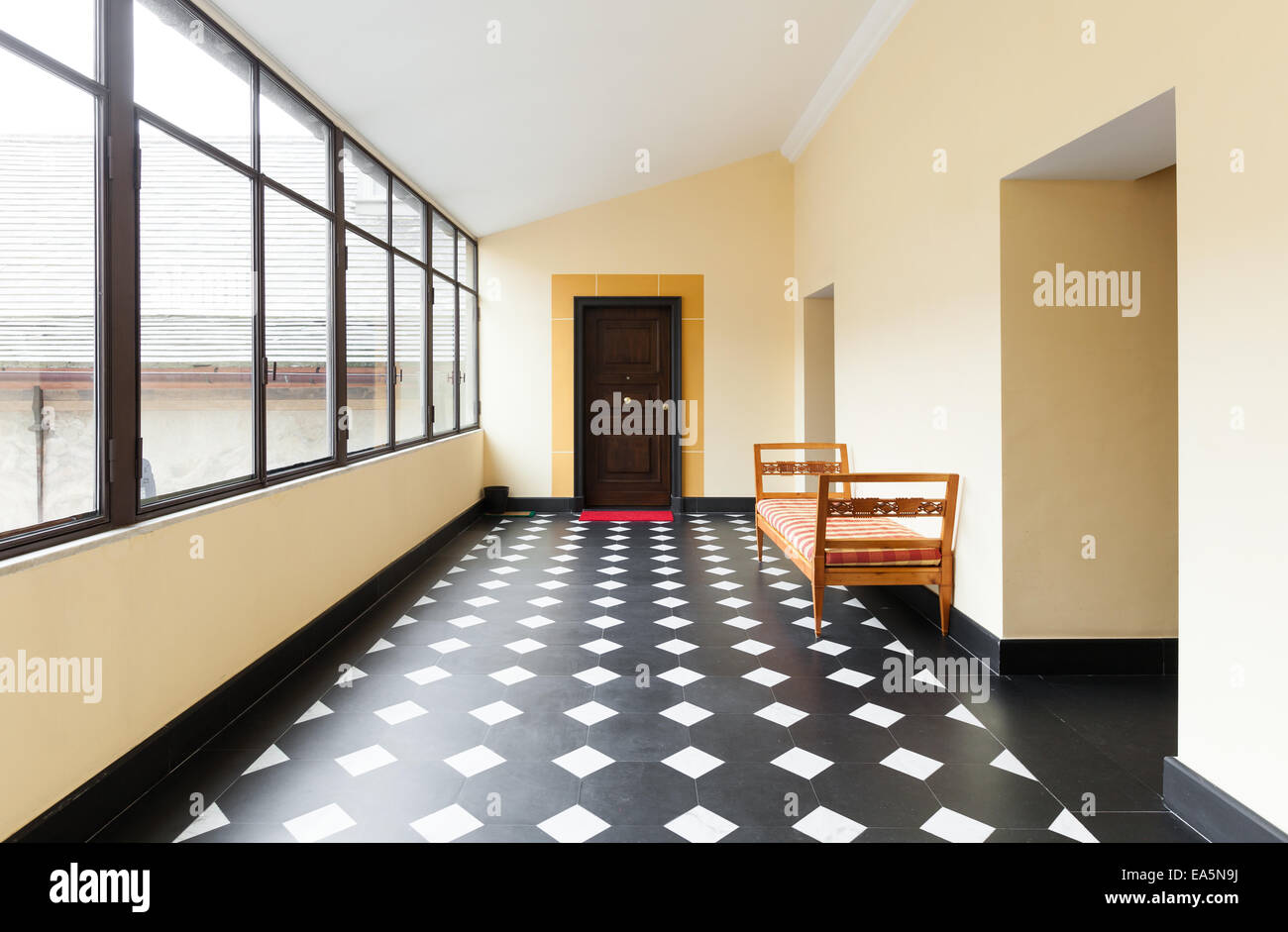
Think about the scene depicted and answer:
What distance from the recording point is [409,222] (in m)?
6.47

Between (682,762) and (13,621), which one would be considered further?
(682,762)

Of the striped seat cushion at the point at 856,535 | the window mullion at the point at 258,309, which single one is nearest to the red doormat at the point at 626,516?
the striped seat cushion at the point at 856,535

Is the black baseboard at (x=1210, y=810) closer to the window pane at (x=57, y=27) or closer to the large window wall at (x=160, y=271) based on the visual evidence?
the large window wall at (x=160, y=271)

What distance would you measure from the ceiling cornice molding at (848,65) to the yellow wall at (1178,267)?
0.14 meters

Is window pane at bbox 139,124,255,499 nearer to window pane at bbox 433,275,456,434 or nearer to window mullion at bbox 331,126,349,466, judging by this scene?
window mullion at bbox 331,126,349,466

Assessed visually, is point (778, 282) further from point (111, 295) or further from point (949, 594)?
point (111, 295)

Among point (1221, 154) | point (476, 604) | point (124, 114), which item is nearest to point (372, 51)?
point (124, 114)

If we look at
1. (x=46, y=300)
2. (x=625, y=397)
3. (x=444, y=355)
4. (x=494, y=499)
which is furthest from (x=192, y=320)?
(x=625, y=397)

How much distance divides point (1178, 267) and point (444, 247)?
6.43 meters

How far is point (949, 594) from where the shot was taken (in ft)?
14.3

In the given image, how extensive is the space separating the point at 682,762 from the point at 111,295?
2.54m

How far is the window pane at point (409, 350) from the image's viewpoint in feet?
20.0

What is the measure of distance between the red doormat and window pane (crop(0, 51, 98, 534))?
616 centimetres

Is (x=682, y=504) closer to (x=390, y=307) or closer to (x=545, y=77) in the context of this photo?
(x=390, y=307)
